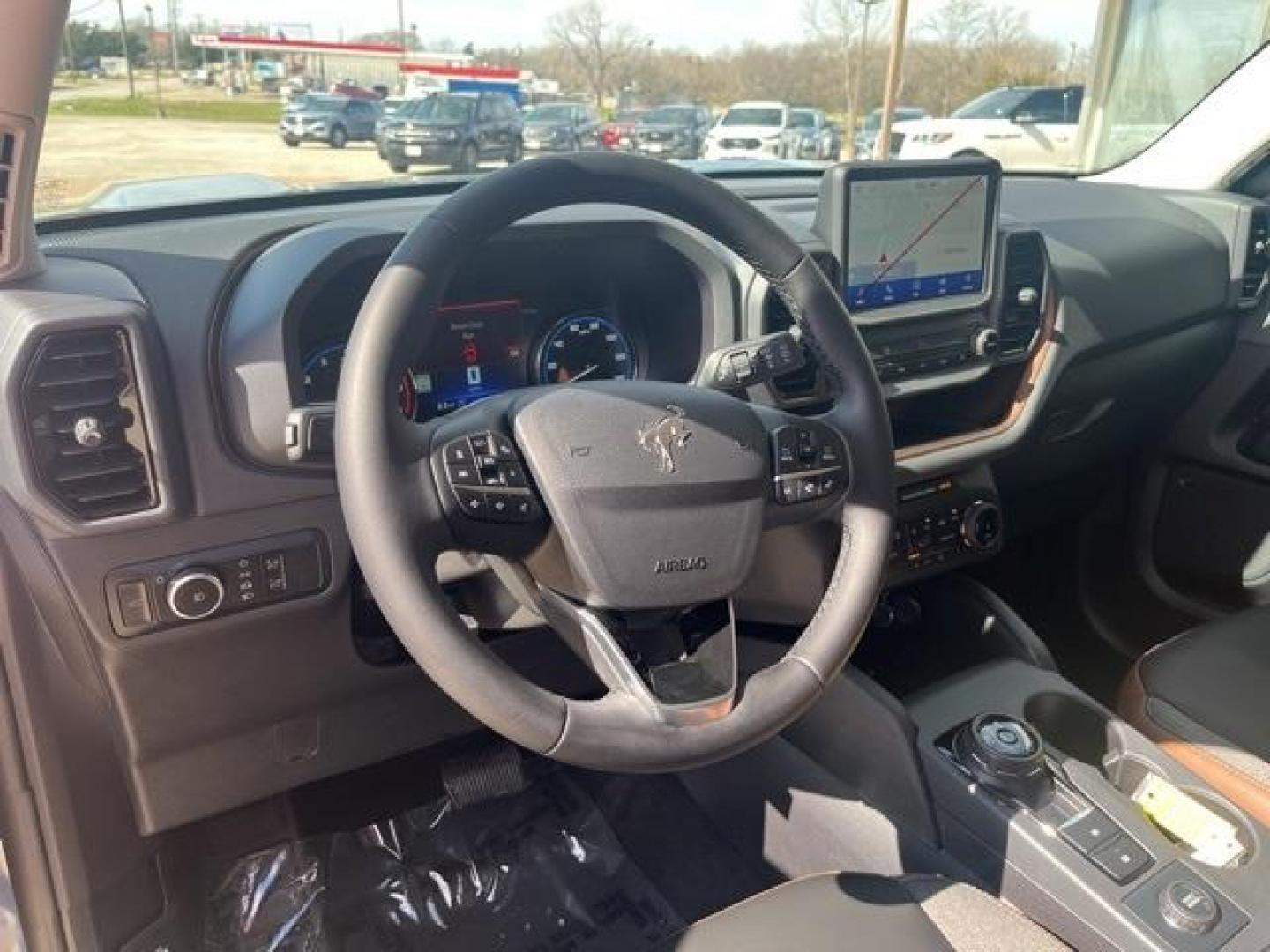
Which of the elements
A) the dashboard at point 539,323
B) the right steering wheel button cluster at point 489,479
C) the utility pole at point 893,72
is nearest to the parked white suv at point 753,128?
the utility pole at point 893,72

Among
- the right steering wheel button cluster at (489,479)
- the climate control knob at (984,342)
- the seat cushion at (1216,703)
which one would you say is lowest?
the seat cushion at (1216,703)

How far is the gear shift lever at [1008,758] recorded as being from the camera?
5.21 ft

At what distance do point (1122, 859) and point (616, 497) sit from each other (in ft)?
3.03

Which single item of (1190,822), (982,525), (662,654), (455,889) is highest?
(662,654)

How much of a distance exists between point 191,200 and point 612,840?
1.36 m

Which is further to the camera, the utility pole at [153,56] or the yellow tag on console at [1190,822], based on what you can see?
the yellow tag on console at [1190,822]

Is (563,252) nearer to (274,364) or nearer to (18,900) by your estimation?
(274,364)

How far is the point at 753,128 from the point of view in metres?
5.47

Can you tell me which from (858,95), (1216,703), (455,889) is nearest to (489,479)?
(455,889)

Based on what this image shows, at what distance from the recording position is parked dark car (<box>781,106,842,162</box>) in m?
4.83

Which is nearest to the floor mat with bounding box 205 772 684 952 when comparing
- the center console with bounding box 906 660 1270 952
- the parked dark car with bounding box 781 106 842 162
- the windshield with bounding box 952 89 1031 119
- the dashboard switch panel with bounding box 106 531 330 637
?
the center console with bounding box 906 660 1270 952

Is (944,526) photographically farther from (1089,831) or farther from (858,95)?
(858,95)

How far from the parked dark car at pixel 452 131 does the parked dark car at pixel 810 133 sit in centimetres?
280

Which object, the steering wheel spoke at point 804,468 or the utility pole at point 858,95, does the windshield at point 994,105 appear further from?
the steering wheel spoke at point 804,468
